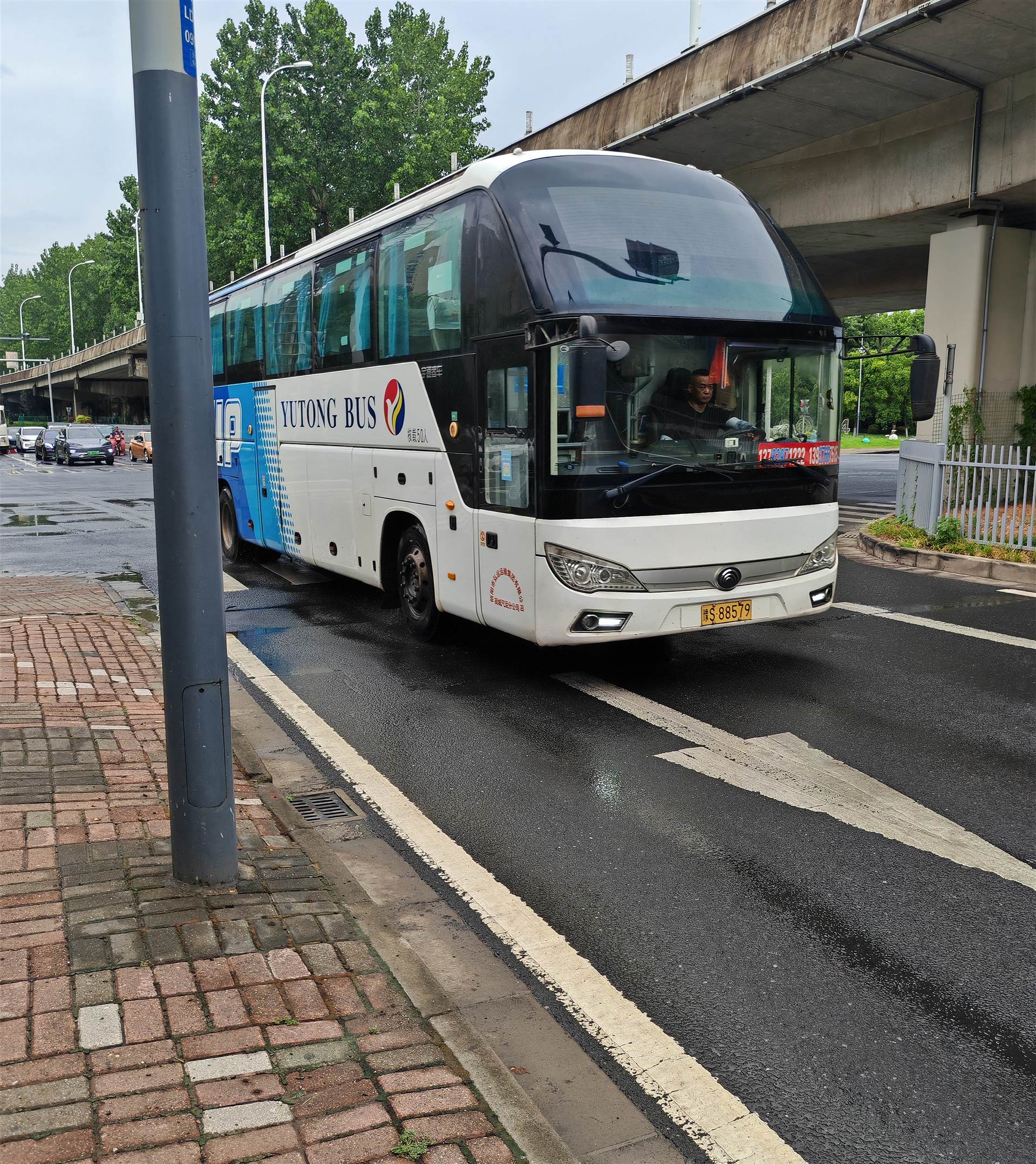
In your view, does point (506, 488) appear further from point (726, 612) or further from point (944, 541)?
point (944, 541)

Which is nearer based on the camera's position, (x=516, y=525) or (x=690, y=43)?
(x=516, y=525)

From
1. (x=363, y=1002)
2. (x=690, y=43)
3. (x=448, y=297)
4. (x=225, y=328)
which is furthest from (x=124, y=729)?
(x=690, y=43)

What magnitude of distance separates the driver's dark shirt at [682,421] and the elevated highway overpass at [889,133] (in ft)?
28.9

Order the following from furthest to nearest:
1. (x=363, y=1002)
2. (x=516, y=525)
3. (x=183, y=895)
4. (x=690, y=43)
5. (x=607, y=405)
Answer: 1. (x=690, y=43)
2. (x=516, y=525)
3. (x=607, y=405)
4. (x=183, y=895)
5. (x=363, y=1002)

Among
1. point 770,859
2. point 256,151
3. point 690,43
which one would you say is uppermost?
point 256,151

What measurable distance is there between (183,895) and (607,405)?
3.94 metres

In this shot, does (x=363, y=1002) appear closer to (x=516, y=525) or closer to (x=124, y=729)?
(x=124, y=729)

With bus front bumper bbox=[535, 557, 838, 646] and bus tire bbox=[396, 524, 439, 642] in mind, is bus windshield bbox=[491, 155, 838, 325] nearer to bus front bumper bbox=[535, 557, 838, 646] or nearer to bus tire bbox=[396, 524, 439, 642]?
bus front bumper bbox=[535, 557, 838, 646]

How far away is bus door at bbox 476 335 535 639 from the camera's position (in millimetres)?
7051

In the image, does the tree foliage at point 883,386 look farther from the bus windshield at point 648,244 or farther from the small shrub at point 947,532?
the bus windshield at point 648,244

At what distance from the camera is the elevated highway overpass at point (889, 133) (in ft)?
47.1

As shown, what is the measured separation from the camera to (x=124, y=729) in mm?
6066

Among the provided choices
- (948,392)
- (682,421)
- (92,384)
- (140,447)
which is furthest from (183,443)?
(92,384)

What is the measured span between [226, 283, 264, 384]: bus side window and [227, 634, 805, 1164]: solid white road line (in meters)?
7.83
